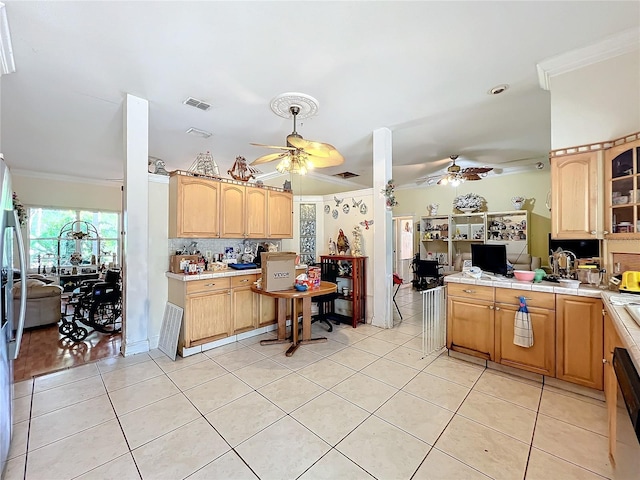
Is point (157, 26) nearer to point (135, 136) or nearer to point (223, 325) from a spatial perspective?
point (135, 136)

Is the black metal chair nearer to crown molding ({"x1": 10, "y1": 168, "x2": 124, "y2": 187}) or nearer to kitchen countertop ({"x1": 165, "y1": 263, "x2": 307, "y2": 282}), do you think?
kitchen countertop ({"x1": 165, "y1": 263, "x2": 307, "y2": 282})

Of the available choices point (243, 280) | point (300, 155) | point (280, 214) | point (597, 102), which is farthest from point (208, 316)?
point (597, 102)

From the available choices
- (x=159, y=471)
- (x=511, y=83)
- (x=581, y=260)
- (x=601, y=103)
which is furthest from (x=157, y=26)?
(x=581, y=260)

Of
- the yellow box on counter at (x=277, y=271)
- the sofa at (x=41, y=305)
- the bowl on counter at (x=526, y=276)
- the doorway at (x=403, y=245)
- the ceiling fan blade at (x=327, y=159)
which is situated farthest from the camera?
the doorway at (x=403, y=245)

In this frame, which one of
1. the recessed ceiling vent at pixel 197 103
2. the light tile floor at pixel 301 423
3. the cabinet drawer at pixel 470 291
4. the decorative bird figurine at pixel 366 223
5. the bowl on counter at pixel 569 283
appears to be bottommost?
the light tile floor at pixel 301 423

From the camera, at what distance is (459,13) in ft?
6.50

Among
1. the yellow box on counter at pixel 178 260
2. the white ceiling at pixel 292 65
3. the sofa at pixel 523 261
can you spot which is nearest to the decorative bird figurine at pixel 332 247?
the white ceiling at pixel 292 65

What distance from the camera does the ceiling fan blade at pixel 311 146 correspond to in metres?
2.71

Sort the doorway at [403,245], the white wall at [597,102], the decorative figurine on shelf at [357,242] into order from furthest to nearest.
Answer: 1. the doorway at [403,245]
2. the decorative figurine on shelf at [357,242]
3. the white wall at [597,102]

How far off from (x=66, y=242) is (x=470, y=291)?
8937mm

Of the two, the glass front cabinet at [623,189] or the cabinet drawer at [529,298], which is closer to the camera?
the glass front cabinet at [623,189]

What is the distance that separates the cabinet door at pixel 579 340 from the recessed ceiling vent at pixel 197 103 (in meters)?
4.15

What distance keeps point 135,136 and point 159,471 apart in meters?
3.18

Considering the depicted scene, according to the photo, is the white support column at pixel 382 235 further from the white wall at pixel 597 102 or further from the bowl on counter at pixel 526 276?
the white wall at pixel 597 102
